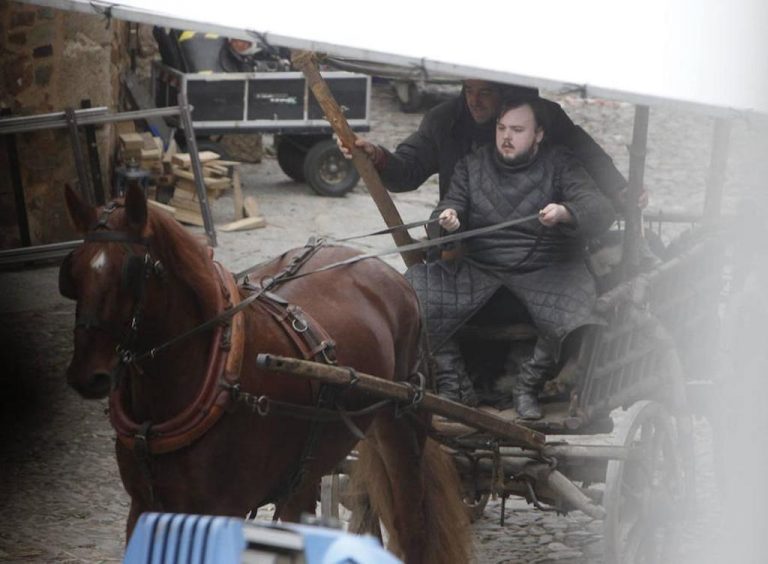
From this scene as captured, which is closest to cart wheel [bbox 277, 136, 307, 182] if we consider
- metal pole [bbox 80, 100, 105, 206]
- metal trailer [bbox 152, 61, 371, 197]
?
metal trailer [bbox 152, 61, 371, 197]

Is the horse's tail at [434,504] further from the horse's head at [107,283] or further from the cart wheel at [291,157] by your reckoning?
the cart wheel at [291,157]

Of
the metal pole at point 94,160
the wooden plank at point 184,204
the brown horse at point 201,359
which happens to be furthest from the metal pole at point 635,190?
the wooden plank at point 184,204

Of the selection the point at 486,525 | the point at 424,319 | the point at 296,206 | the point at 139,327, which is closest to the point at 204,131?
the point at 296,206

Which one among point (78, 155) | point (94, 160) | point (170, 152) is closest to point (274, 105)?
point (170, 152)

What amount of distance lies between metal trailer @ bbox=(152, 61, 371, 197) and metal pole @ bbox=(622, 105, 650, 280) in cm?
731

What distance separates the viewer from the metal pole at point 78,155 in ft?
32.5

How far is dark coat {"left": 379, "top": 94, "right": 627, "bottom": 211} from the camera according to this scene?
6.18 meters

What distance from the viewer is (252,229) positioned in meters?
12.2

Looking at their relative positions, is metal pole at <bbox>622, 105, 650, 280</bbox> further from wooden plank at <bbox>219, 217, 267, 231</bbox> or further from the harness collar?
wooden plank at <bbox>219, 217, 267, 231</bbox>

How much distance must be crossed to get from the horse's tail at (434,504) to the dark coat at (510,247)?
0.54 meters

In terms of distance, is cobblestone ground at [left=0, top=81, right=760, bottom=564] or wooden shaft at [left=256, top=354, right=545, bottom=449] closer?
wooden shaft at [left=256, top=354, right=545, bottom=449]

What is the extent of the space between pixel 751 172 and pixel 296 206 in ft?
24.0

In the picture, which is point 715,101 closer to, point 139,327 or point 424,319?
point 424,319

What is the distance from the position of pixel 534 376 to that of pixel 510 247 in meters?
0.54
